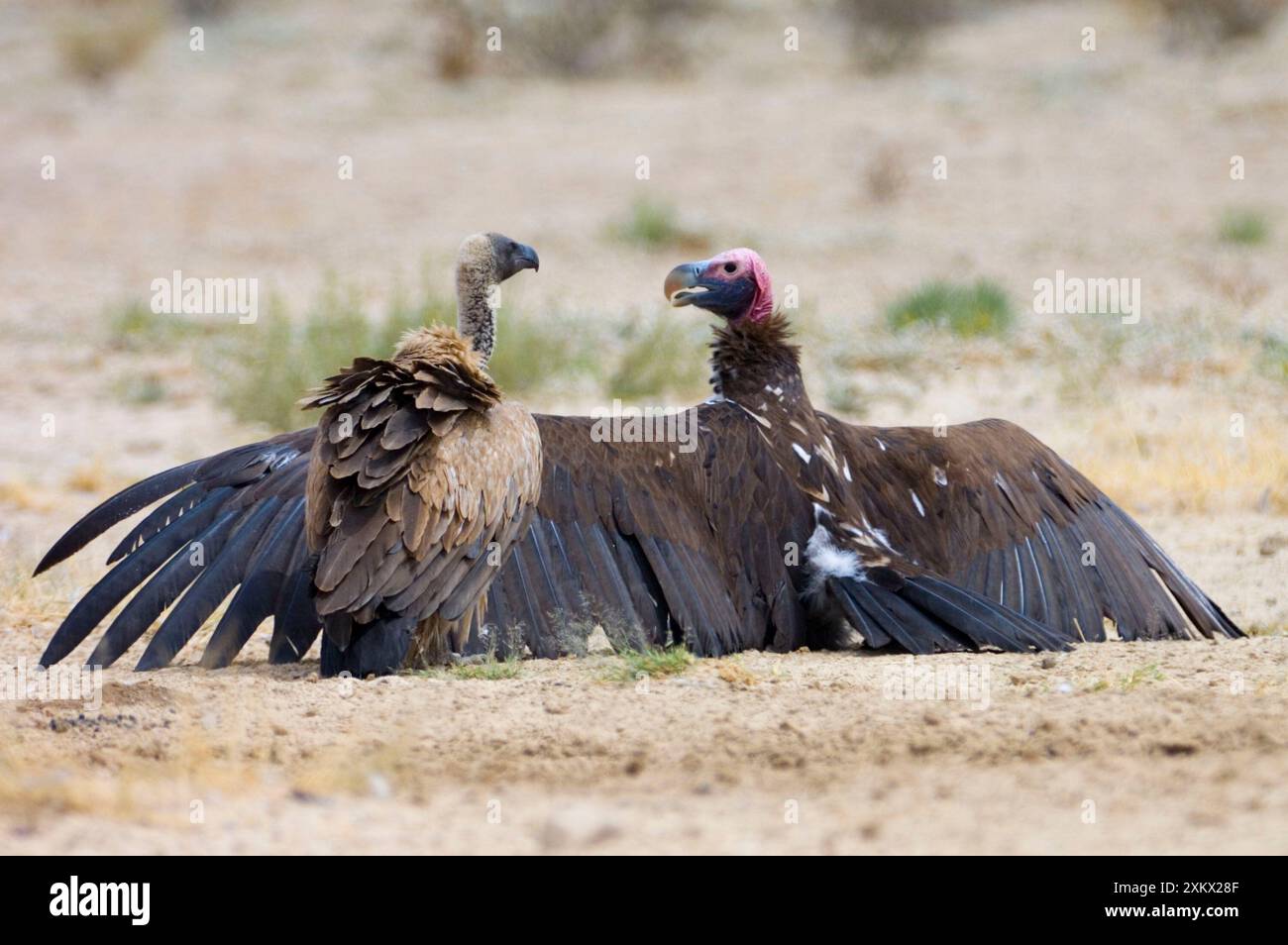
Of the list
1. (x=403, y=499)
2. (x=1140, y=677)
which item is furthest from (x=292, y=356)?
(x=1140, y=677)

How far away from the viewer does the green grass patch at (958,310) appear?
41.2 feet

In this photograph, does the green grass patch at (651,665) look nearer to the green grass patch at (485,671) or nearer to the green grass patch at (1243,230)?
the green grass patch at (485,671)

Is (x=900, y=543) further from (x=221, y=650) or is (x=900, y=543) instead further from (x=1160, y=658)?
(x=221, y=650)

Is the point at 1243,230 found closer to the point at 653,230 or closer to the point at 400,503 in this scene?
the point at 653,230

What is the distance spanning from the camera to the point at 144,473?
32.8 ft

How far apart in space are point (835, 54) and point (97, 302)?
14.7 metres

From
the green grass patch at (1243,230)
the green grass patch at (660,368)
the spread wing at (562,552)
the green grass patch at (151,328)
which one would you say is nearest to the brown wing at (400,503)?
the spread wing at (562,552)

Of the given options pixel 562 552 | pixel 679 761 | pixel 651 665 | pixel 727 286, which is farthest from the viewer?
pixel 727 286

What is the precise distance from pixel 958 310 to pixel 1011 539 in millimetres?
6364

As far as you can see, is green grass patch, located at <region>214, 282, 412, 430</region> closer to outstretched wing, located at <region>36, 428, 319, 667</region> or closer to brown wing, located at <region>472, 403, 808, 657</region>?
outstretched wing, located at <region>36, 428, 319, 667</region>

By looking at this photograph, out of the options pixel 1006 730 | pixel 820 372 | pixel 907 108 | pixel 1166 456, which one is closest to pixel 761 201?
pixel 907 108

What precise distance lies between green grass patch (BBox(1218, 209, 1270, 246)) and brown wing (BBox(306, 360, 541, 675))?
12.2 m

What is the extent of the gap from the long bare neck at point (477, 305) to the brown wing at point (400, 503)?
1.27 m

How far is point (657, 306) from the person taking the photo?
1470cm
